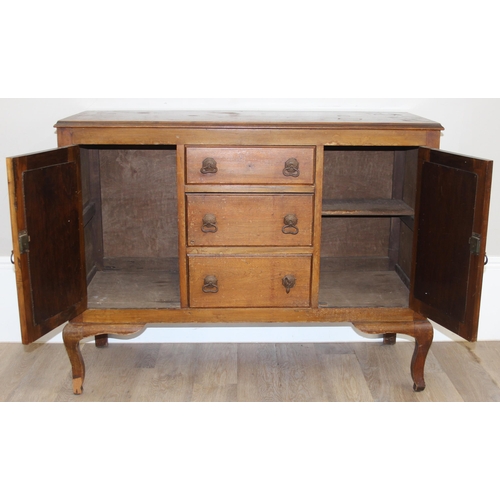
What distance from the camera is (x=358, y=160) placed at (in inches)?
120

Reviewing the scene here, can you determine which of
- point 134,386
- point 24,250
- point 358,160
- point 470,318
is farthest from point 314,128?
point 134,386

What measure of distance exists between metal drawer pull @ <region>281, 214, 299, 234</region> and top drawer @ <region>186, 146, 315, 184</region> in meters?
0.13

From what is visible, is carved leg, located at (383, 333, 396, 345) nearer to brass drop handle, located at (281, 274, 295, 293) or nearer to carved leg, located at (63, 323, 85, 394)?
brass drop handle, located at (281, 274, 295, 293)

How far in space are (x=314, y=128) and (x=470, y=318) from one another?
0.86 m

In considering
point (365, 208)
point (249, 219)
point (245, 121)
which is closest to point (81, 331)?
point (249, 219)

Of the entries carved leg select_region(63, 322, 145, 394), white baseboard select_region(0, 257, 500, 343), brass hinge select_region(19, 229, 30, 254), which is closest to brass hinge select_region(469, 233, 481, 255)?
white baseboard select_region(0, 257, 500, 343)

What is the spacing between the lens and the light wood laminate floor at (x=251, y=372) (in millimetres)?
2766

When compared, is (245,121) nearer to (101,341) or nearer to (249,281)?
(249,281)

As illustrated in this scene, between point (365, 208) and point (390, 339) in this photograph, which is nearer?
point (365, 208)

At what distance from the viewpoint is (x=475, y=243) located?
226 centimetres

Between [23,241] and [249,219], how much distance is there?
0.81 meters

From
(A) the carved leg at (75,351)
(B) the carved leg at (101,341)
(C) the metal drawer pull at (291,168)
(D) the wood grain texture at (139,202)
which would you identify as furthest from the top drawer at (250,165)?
(B) the carved leg at (101,341)

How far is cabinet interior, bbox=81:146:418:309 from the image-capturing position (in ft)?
9.43

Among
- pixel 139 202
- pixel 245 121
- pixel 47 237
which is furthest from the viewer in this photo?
pixel 139 202
